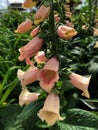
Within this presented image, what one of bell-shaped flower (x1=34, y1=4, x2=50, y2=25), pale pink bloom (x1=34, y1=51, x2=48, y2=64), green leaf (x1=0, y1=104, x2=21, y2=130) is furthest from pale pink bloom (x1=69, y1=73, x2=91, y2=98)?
green leaf (x1=0, y1=104, x2=21, y2=130)

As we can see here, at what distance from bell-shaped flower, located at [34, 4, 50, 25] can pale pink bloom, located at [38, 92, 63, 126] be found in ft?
0.98

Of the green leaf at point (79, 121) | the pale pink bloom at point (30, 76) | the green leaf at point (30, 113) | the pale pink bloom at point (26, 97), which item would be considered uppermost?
the pale pink bloom at point (30, 76)

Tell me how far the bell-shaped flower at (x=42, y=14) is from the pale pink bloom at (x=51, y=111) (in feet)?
0.98

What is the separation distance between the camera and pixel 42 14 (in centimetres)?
143

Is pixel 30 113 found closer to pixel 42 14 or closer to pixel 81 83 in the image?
pixel 81 83

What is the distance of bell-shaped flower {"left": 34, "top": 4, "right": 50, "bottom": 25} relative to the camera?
4.71 ft

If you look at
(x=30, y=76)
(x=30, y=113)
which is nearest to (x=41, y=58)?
(x=30, y=76)

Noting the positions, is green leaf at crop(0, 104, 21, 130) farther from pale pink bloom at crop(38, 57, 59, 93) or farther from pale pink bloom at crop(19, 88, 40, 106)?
pale pink bloom at crop(38, 57, 59, 93)

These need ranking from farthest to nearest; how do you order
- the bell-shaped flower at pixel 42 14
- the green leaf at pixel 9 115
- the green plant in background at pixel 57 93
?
the green leaf at pixel 9 115 → the green plant in background at pixel 57 93 → the bell-shaped flower at pixel 42 14

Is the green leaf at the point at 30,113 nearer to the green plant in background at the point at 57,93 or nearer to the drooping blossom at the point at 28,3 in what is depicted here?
the green plant in background at the point at 57,93

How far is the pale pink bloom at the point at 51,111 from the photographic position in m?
1.50

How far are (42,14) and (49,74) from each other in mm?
226

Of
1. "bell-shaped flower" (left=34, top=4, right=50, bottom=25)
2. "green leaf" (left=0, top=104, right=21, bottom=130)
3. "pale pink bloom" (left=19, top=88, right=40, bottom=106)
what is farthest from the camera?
"green leaf" (left=0, top=104, right=21, bottom=130)

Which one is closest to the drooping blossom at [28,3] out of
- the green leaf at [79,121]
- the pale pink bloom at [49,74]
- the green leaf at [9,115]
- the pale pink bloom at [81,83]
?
the pale pink bloom at [49,74]
